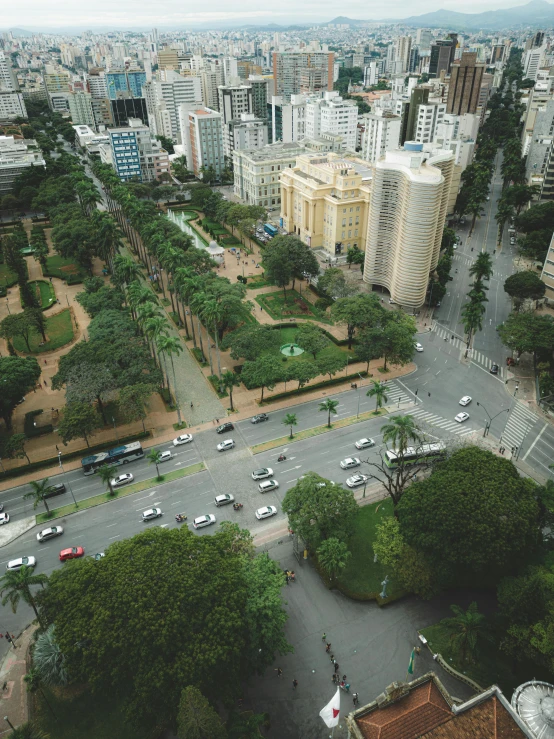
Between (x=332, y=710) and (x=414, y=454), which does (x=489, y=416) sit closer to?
(x=414, y=454)

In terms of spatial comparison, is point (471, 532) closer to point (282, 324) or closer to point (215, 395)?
point (215, 395)

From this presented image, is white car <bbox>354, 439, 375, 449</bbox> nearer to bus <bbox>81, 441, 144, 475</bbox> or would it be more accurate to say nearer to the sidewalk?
bus <bbox>81, 441, 144, 475</bbox>

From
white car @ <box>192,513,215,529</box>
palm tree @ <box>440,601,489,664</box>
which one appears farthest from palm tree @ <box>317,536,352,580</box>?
white car @ <box>192,513,215,529</box>

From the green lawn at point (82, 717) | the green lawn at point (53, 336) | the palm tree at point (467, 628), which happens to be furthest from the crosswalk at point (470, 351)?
the green lawn at point (82, 717)

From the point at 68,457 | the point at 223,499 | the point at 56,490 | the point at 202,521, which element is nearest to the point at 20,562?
the point at 56,490

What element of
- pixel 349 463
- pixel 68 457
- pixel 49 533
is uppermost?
pixel 349 463
